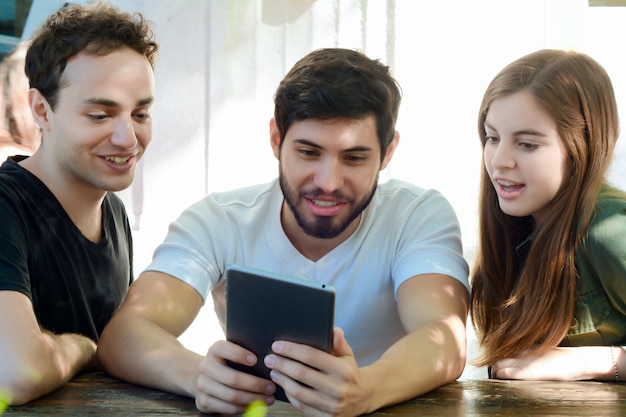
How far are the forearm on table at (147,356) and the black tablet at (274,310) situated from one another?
279mm

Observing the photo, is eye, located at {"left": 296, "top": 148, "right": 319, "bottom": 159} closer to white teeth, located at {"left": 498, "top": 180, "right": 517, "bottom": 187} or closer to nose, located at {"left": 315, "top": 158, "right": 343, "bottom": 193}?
nose, located at {"left": 315, "top": 158, "right": 343, "bottom": 193}

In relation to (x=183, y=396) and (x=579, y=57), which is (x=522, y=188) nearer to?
(x=579, y=57)

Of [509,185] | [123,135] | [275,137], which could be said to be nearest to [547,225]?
[509,185]

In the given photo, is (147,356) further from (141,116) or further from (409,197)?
(409,197)

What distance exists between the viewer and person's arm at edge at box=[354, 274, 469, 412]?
188 cm

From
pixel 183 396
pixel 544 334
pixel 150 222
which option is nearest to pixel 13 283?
pixel 183 396

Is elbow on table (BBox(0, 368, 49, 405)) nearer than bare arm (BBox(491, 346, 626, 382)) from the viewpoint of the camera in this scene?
Yes

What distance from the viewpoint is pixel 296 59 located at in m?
4.11

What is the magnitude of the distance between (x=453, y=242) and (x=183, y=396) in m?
0.90

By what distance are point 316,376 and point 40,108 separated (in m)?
1.38

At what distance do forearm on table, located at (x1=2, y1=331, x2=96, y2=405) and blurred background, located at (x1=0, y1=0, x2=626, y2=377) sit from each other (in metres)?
2.08

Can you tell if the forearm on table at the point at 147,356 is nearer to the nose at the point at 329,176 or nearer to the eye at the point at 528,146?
the nose at the point at 329,176

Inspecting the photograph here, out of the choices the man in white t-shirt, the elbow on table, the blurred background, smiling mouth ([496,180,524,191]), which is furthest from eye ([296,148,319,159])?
the blurred background

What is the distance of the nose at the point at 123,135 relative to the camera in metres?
2.46
